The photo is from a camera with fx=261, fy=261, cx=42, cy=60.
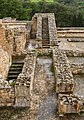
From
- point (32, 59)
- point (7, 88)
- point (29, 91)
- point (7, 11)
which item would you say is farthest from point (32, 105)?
point (7, 11)

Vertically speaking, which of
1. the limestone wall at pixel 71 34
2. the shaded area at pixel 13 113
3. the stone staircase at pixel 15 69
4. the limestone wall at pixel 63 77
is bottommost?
the shaded area at pixel 13 113

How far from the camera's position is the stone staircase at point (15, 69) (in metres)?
15.4

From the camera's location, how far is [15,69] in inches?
652

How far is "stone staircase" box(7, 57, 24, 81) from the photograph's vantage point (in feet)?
50.6

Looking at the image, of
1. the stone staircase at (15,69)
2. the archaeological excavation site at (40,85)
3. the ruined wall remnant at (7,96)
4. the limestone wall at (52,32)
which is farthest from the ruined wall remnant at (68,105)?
the limestone wall at (52,32)

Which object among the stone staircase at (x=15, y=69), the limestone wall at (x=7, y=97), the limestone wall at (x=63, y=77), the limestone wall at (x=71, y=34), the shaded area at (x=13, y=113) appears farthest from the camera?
the limestone wall at (x=71, y=34)

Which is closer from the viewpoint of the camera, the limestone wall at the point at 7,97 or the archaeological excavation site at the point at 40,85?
the archaeological excavation site at the point at 40,85

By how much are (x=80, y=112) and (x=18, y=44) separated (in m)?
10.7

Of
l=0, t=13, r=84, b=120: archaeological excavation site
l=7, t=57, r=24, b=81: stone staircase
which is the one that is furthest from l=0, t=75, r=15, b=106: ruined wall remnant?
l=7, t=57, r=24, b=81: stone staircase

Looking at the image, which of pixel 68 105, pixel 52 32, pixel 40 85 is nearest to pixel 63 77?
pixel 40 85

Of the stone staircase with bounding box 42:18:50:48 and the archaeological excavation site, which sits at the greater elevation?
the stone staircase with bounding box 42:18:50:48

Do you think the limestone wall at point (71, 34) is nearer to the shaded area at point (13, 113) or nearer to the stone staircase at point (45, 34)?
the stone staircase at point (45, 34)

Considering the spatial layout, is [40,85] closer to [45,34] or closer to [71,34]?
[45,34]

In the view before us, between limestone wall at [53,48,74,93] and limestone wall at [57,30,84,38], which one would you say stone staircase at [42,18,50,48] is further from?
limestone wall at [53,48,74,93]
